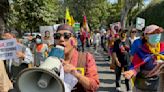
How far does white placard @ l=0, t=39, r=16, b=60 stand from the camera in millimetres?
4434

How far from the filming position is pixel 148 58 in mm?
5695

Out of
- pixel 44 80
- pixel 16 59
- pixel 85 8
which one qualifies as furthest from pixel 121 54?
pixel 85 8

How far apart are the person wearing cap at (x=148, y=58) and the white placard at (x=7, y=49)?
148 cm

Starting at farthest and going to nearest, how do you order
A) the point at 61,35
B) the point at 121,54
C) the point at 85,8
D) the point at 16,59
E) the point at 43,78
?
the point at 85,8, the point at 121,54, the point at 16,59, the point at 61,35, the point at 43,78

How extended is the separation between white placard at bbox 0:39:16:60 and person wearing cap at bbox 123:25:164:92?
→ 4.86 feet

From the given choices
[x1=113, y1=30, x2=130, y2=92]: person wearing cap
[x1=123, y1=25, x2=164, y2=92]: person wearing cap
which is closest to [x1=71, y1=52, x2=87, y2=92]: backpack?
[x1=123, y1=25, x2=164, y2=92]: person wearing cap

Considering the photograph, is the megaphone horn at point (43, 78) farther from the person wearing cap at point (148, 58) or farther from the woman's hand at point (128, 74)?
the person wearing cap at point (148, 58)

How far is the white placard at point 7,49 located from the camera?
14.5 ft

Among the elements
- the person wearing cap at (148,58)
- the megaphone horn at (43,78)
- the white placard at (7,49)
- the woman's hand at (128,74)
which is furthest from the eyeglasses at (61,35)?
the person wearing cap at (148,58)

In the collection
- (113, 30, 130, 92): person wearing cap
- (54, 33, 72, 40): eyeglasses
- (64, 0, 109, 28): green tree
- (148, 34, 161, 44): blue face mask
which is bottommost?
(64, 0, 109, 28): green tree

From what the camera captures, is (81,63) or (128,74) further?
(128,74)

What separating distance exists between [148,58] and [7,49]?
76.6 inches

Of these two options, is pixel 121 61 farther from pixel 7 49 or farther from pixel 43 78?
pixel 43 78

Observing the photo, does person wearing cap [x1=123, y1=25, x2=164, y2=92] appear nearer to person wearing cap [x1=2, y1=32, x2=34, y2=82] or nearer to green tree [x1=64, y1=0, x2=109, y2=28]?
person wearing cap [x1=2, y1=32, x2=34, y2=82]
